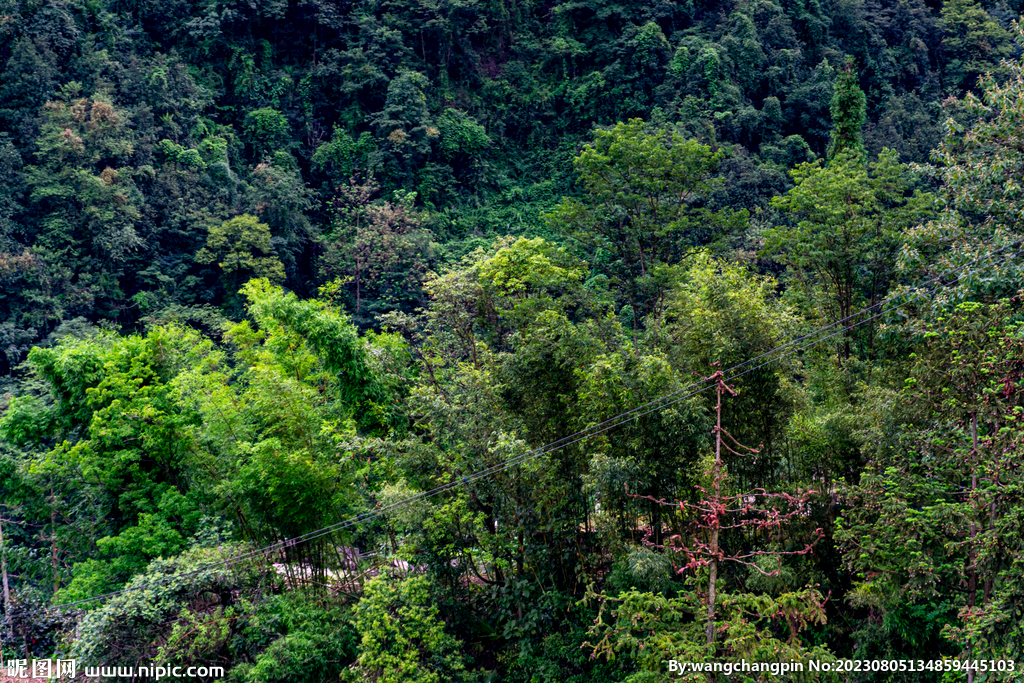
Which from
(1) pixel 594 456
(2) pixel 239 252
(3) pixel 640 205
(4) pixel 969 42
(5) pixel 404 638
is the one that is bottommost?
(5) pixel 404 638

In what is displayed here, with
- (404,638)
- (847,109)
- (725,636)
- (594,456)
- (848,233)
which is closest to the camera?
(725,636)

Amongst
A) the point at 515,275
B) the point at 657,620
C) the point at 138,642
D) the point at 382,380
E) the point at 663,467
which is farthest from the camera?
the point at 382,380

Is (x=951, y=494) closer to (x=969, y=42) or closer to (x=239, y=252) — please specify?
(x=239, y=252)

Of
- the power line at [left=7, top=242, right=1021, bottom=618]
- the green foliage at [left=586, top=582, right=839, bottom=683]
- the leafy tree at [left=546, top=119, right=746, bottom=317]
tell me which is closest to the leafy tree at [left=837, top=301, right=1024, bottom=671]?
the green foliage at [left=586, top=582, right=839, bottom=683]

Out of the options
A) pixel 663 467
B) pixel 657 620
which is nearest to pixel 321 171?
pixel 663 467

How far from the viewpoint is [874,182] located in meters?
14.2

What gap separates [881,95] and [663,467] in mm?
31834

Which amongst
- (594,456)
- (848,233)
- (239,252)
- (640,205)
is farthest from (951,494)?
(239,252)

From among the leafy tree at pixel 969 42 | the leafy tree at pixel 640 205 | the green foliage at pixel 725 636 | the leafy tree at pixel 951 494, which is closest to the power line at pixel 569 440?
the leafy tree at pixel 951 494

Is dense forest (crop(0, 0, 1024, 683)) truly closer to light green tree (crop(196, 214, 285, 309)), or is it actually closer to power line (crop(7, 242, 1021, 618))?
power line (crop(7, 242, 1021, 618))

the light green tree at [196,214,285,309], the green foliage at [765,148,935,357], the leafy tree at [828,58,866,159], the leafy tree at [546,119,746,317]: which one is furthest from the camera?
the light green tree at [196,214,285,309]

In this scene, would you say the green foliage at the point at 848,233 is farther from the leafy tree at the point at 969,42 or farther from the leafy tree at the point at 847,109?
the leafy tree at the point at 969,42

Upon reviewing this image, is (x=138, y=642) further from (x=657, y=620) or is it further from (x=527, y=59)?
(x=527, y=59)

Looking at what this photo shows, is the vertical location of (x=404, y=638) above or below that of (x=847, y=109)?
below
